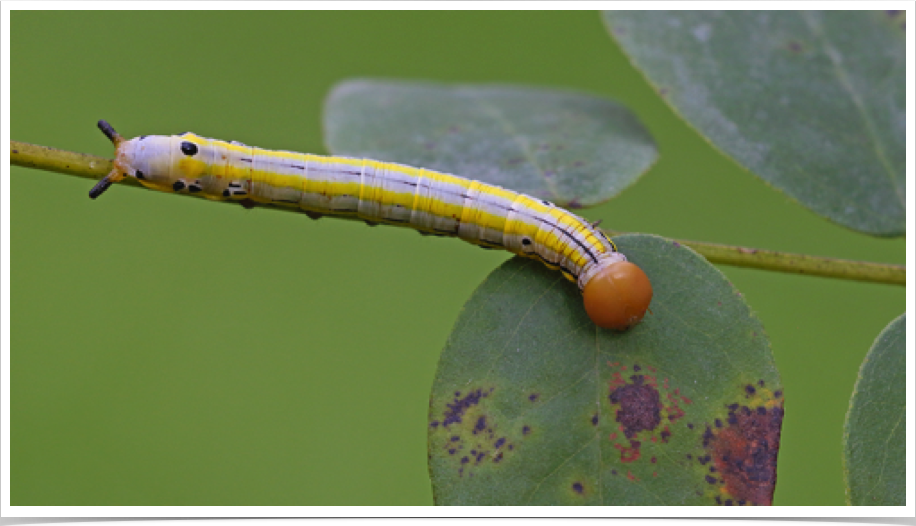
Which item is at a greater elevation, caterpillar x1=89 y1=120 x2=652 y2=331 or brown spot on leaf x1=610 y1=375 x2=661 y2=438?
caterpillar x1=89 y1=120 x2=652 y2=331

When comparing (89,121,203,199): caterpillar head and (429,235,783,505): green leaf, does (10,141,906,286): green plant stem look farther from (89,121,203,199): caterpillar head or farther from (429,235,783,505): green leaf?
(429,235,783,505): green leaf

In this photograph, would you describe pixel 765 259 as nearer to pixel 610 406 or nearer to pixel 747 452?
pixel 747 452

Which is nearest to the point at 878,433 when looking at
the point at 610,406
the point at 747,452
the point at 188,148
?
the point at 747,452

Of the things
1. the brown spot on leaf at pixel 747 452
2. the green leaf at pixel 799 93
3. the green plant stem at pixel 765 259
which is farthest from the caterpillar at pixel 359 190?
the green leaf at pixel 799 93

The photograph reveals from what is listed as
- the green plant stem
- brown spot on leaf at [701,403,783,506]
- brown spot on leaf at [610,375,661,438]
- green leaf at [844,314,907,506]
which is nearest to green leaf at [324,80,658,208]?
the green plant stem

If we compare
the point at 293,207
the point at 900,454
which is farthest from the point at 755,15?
the point at 293,207
